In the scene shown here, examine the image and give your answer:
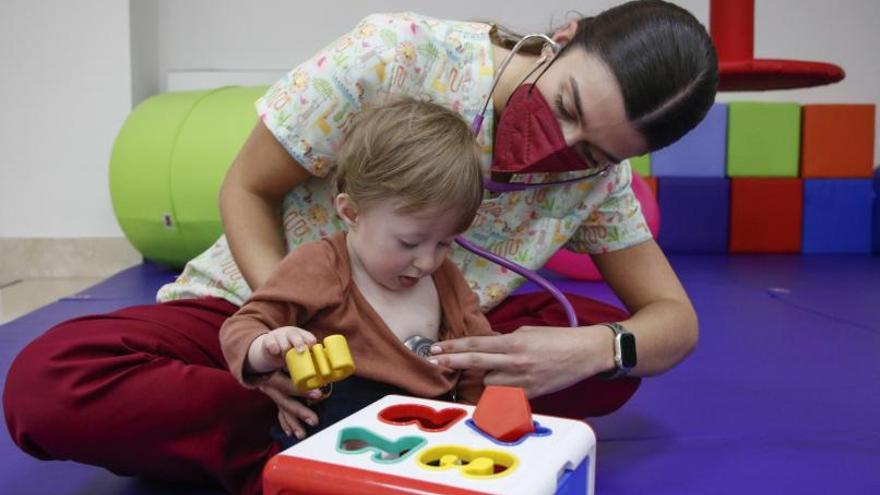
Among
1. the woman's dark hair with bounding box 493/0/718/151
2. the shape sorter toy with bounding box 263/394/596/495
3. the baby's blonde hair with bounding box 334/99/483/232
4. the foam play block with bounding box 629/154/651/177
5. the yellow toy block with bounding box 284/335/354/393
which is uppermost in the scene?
the woman's dark hair with bounding box 493/0/718/151

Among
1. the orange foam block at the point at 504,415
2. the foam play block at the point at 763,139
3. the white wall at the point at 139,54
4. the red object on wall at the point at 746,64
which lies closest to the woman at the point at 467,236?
the orange foam block at the point at 504,415

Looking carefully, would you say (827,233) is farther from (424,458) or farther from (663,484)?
(424,458)

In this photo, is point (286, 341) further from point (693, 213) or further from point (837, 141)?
point (837, 141)

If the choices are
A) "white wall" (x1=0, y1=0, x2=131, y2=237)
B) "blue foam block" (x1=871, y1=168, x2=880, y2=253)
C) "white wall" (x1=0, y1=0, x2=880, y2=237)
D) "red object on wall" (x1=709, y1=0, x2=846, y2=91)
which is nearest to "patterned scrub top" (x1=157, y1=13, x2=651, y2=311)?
"red object on wall" (x1=709, y1=0, x2=846, y2=91)

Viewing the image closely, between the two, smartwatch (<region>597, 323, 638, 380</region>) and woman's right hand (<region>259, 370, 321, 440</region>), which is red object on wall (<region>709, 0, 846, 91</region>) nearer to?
smartwatch (<region>597, 323, 638, 380</region>)

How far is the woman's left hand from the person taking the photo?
3.23ft

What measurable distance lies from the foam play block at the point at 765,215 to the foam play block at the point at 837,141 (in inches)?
5.4

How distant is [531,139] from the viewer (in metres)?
1.11

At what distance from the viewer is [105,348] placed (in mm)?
990

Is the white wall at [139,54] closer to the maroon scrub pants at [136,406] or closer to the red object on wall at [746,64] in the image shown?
the red object on wall at [746,64]

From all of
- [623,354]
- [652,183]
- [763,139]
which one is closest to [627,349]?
[623,354]

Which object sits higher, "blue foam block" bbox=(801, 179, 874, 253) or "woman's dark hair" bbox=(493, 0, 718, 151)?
"woman's dark hair" bbox=(493, 0, 718, 151)

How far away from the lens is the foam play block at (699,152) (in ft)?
11.8

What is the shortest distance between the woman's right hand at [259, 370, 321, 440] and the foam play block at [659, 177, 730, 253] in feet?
9.57
